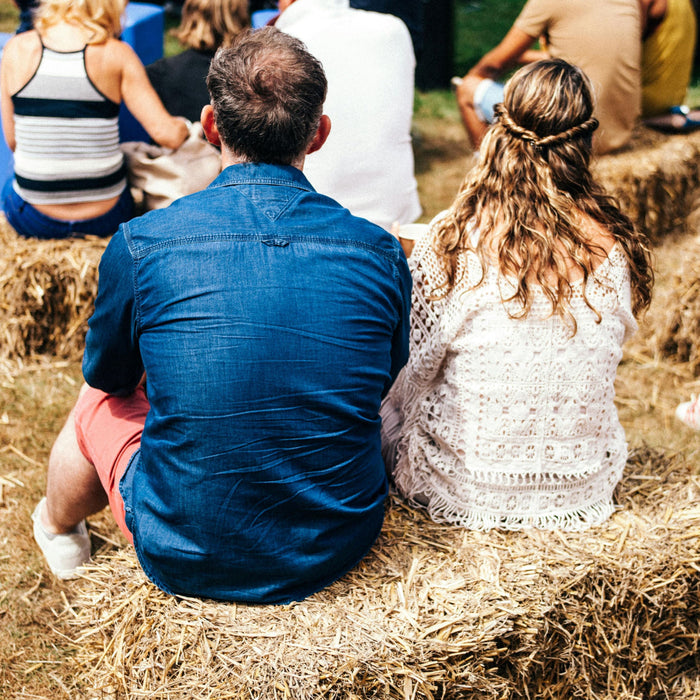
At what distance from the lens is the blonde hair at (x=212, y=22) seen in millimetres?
3795

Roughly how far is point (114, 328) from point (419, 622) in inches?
40.2

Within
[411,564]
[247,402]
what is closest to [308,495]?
[247,402]

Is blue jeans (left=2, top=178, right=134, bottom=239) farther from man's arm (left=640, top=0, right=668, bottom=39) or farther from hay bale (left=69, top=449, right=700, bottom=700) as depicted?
man's arm (left=640, top=0, right=668, bottom=39)

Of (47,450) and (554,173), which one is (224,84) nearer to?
(554,173)

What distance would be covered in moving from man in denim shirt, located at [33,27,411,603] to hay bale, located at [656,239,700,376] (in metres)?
2.50

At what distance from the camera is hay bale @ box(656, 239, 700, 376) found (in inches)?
154

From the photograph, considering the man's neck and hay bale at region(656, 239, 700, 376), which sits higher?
the man's neck

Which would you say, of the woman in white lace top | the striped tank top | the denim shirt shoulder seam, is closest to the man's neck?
the denim shirt shoulder seam

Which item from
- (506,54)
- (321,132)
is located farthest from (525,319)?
(506,54)

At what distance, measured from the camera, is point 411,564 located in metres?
2.11

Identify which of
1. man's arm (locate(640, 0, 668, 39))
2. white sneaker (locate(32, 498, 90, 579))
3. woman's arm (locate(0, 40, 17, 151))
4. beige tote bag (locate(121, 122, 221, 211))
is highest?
woman's arm (locate(0, 40, 17, 151))

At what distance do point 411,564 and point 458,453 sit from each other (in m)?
0.34

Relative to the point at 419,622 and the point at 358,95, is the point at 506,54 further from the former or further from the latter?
the point at 419,622

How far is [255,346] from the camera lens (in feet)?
5.44
